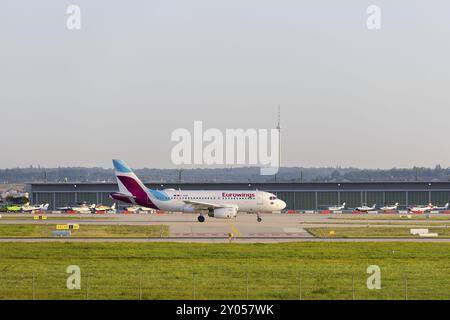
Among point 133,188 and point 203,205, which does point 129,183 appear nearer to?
point 133,188

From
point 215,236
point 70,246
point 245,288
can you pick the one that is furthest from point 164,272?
point 215,236

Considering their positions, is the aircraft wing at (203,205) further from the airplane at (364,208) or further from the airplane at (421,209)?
the airplane at (421,209)

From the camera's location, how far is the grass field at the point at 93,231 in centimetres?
7506

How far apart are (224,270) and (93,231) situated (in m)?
35.3

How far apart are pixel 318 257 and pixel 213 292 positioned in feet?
60.8

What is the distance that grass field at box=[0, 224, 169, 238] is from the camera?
246 feet

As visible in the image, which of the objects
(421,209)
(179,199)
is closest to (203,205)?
(179,199)

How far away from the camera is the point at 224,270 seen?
153 ft

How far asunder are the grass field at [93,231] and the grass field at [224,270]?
12.2 metres

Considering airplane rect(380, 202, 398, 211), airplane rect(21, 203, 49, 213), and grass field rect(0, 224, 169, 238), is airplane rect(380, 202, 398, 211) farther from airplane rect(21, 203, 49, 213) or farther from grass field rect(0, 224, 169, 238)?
grass field rect(0, 224, 169, 238)

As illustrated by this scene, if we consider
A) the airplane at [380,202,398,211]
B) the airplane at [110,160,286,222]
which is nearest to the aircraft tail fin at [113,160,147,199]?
the airplane at [110,160,286,222]

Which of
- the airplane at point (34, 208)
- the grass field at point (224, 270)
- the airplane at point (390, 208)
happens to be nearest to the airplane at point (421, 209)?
the airplane at point (390, 208)
